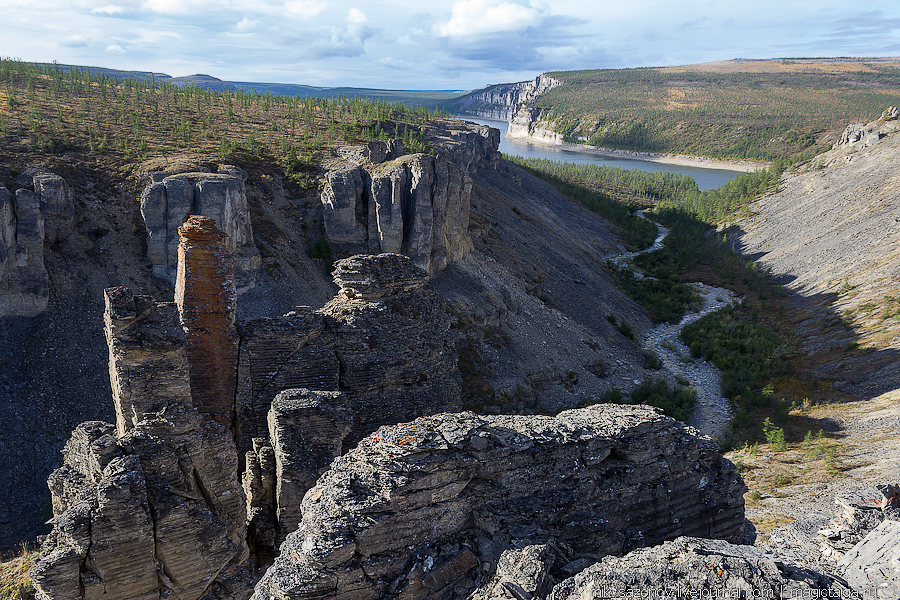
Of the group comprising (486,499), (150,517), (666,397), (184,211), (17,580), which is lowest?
(666,397)

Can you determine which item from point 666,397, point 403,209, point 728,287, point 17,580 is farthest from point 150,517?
point 728,287

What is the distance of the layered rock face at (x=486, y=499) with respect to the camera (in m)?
8.16

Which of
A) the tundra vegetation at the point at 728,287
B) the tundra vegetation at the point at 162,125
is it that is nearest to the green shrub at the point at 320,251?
the tundra vegetation at the point at 162,125

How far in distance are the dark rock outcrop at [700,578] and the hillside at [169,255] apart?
42.5 feet

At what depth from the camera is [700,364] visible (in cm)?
3800

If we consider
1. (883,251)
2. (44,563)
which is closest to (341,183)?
(44,563)

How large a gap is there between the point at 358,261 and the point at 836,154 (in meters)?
95.5

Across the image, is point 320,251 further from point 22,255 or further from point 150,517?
point 150,517

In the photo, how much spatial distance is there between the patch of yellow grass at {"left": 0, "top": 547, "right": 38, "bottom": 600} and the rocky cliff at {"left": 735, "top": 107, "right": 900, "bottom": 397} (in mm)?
37933

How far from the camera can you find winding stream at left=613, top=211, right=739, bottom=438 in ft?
100

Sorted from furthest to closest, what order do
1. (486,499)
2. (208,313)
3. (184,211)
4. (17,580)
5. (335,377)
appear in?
(184,211), (335,377), (208,313), (17,580), (486,499)

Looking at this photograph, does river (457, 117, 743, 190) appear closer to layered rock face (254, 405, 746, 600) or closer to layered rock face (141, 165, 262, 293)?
layered rock face (141, 165, 262, 293)

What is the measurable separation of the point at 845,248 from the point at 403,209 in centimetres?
4636

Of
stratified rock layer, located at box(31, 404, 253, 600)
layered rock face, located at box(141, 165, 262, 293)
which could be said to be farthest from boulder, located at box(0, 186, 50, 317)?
stratified rock layer, located at box(31, 404, 253, 600)
